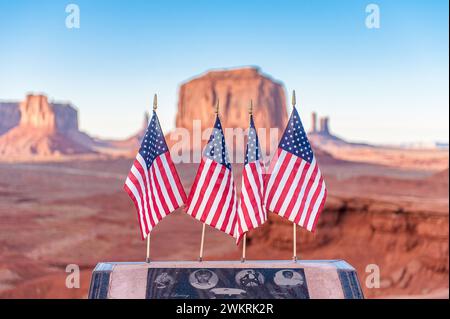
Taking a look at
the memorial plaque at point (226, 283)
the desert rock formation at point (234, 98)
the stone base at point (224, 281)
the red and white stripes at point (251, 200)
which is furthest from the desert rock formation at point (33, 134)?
the memorial plaque at point (226, 283)

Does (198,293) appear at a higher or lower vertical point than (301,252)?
higher

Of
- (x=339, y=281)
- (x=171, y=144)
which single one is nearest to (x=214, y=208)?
(x=339, y=281)

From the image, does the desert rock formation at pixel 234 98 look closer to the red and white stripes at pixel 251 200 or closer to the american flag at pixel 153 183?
the red and white stripes at pixel 251 200

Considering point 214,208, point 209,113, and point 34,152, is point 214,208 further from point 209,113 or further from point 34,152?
point 34,152

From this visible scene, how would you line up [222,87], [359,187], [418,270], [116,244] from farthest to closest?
[222,87]
[359,187]
[116,244]
[418,270]

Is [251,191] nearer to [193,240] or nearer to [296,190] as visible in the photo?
[296,190]
